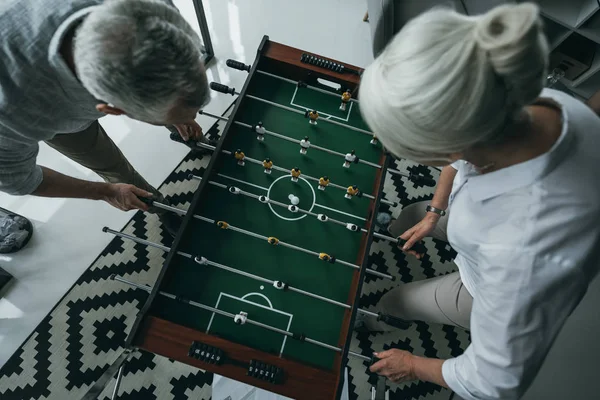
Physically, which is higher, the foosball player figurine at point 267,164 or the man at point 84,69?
the foosball player figurine at point 267,164

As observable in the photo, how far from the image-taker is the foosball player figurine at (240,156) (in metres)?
1.71

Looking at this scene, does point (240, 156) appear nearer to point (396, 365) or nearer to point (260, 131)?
point (260, 131)

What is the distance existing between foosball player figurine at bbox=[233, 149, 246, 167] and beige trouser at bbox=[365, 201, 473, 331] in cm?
90

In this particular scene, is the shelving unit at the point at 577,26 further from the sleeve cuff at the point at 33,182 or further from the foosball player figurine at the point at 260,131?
the sleeve cuff at the point at 33,182

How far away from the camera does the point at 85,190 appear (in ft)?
5.36

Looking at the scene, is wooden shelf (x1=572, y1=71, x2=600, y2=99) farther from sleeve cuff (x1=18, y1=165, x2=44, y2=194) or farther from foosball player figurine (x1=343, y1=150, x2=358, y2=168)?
sleeve cuff (x1=18, y1=165, x2=44, y2=194)

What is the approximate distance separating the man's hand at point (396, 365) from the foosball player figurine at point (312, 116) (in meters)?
1.08

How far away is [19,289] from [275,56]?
6.35 feet

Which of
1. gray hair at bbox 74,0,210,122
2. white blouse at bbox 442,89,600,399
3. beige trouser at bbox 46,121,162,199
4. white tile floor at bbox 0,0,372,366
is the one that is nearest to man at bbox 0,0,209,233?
gray hair at bbox 74,0,210,122

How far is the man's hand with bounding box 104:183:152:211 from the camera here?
1.70 metres

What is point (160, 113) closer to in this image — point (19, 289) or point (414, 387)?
point (19, 289)

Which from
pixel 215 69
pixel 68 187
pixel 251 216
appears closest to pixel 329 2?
pixel 215 69

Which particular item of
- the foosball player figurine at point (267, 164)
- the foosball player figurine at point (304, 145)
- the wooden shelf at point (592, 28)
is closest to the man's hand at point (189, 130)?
the foosball player figurine at point (267, 164)

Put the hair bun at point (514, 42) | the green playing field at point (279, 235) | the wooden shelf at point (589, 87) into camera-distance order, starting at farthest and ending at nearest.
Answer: the wooden shelf at point (589, 87) < the green playing field at point (279, 235) < the hair bun at point (514, 42)
